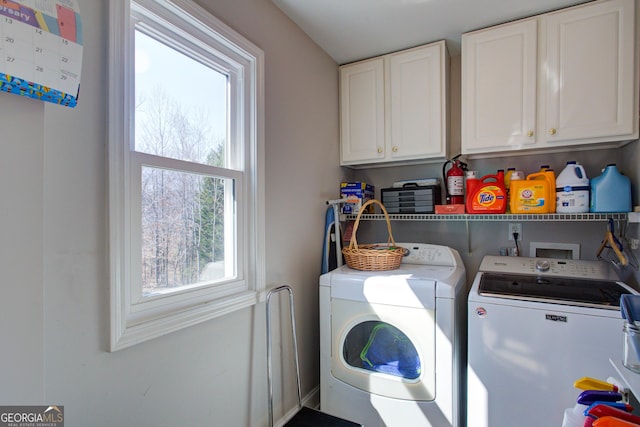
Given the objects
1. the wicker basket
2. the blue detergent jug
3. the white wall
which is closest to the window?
the white wall

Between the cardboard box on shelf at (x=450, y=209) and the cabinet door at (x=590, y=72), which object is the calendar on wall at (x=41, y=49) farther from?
the cabinet door at (x=590, y=72)

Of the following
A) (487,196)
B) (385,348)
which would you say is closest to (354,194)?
(487,196)

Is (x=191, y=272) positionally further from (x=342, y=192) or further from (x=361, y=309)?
(x=342, y=192)

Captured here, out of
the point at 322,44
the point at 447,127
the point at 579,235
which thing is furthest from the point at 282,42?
the point at 579,235

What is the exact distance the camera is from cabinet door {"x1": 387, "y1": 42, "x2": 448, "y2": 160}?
2.12 meters

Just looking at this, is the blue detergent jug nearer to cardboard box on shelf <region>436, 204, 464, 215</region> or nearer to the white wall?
cardboard box on shelf <region>436, 204, 464, 215</region>

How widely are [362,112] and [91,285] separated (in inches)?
79.2

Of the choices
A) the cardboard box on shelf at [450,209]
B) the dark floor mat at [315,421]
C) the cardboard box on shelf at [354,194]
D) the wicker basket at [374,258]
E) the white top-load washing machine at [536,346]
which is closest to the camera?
the white top-load washing machine at [536,346]

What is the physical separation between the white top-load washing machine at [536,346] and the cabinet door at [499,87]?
0.90m

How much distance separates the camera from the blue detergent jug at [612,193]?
5.35 ft

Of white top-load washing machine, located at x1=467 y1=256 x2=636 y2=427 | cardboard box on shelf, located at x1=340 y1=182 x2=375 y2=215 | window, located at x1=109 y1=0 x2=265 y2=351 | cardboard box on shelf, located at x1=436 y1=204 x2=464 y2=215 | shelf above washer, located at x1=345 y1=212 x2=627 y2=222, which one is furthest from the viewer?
cardboard box on shelf, located at x1=340 y1=182 x2=375 y2=215

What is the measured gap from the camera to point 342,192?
8.09 feet

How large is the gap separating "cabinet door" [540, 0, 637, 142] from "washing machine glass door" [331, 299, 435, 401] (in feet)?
4.36

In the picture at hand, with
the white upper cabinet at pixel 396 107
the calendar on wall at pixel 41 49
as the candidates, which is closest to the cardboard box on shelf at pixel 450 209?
the white upper cabinet at pixel 396 107
